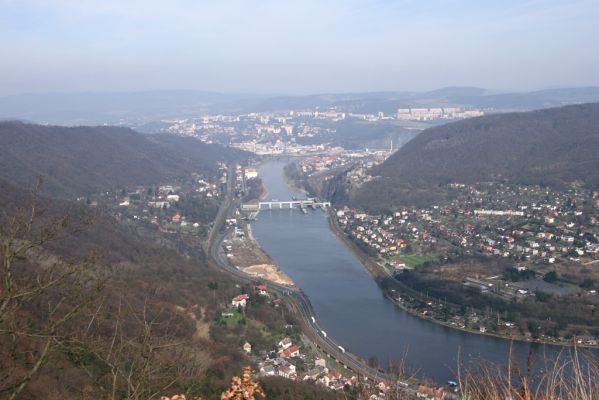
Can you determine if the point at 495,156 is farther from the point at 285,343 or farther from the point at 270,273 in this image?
the point at 285,343

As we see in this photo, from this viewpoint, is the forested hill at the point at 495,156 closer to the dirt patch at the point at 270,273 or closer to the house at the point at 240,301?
the dirt patch at the point at 270,273

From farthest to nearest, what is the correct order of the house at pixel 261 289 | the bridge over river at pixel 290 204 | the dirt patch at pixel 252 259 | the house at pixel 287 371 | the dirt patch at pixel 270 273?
the bridge over river at pixel 290 204 → the dirt patch at pixel 252 259 → the dirt patch at pixel 270 273 → the house at pixel 261 289 → the house at pixel 287 371

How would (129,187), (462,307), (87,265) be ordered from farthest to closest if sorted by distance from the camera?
1. (129,187)
2. (462,307)
3. (87,265)

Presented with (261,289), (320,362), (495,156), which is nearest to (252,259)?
(261,289)

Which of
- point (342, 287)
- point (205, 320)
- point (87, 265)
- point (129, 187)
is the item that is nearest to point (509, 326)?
point (342, 287)

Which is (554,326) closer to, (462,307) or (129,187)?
(462,307)

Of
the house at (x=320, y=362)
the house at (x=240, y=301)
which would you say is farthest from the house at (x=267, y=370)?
the house at (x=240, y=301)
